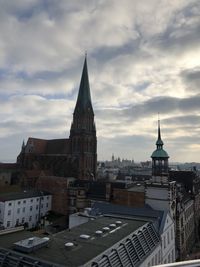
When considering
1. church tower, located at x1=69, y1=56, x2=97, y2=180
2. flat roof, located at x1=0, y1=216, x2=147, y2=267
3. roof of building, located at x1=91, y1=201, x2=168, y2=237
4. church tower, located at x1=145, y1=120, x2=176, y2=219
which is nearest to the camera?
flat roof, located at x1=0, y1=216, x2=147, y2=267

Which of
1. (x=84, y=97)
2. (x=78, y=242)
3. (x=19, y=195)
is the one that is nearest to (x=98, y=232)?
(x=78, y=242)

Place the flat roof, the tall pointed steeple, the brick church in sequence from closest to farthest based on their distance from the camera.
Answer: the flat roof < the tall pointed steeple < the brick church

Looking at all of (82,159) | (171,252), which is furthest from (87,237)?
(82,159)

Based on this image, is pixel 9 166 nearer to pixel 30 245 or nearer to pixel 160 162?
pixel 160 162

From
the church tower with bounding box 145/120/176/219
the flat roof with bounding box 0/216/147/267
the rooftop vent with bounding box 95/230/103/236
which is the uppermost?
the church tower with bounding box 145/120/176/219

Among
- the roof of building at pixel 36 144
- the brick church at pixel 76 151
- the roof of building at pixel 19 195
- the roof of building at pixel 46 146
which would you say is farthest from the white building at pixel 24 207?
the roof of building at pixel 36 144

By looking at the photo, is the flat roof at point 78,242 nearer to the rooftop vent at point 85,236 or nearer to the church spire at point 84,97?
the rooftop vent at point 85,236

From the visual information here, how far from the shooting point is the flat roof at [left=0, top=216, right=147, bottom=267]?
23273 millimetres

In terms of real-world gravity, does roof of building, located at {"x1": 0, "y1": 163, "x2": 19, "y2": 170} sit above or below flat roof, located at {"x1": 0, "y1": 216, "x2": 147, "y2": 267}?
above

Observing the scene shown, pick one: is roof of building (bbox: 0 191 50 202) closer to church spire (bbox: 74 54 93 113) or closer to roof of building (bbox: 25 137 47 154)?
roof of building (bbox: 25 137 47 154)

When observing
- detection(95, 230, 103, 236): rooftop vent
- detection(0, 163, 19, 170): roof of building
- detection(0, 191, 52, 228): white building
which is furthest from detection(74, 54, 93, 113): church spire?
detection(95, 230, 103, 236): rooftop vent

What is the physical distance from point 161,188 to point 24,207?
3713 centimetres

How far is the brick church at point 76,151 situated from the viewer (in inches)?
3706

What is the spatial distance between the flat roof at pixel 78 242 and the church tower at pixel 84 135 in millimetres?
56042
